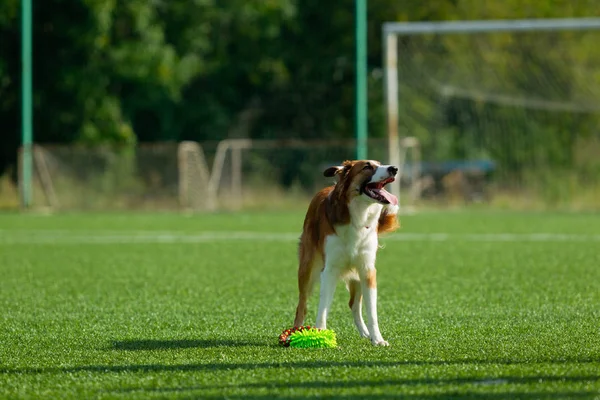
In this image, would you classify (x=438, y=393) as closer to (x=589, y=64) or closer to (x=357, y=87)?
(x=357, y=87)

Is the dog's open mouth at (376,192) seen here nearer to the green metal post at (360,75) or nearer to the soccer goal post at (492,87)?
the soccer goal post at (492,87)

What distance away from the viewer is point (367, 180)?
7355 millimetres

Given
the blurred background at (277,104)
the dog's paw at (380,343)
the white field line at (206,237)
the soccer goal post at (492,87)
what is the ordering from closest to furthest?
the dog's paw at (380,343), the white field line at (206,237), the soccer goal post at (492,87), the blurred background at (277,104)

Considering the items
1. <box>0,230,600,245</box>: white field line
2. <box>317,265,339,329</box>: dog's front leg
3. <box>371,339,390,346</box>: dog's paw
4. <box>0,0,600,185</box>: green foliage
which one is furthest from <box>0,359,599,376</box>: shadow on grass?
<box>0,0,600,185</box>: green foliage

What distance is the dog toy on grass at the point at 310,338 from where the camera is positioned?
739 centimetres

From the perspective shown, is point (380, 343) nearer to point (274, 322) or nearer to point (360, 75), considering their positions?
point (274, 322)

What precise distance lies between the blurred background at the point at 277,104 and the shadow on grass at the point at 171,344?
2061 cm

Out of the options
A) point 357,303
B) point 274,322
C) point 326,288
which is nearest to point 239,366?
point 326,288

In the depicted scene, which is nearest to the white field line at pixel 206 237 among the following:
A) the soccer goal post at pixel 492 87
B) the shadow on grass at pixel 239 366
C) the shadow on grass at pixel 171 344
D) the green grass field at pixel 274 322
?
the green grass field at pixel 274 322

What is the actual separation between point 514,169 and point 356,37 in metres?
6.09

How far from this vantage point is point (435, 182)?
99.3 ft

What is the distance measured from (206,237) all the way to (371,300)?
1206 cm

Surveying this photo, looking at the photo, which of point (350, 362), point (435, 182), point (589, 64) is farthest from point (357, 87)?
point (350, 362)

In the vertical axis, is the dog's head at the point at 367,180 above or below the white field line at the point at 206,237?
above
